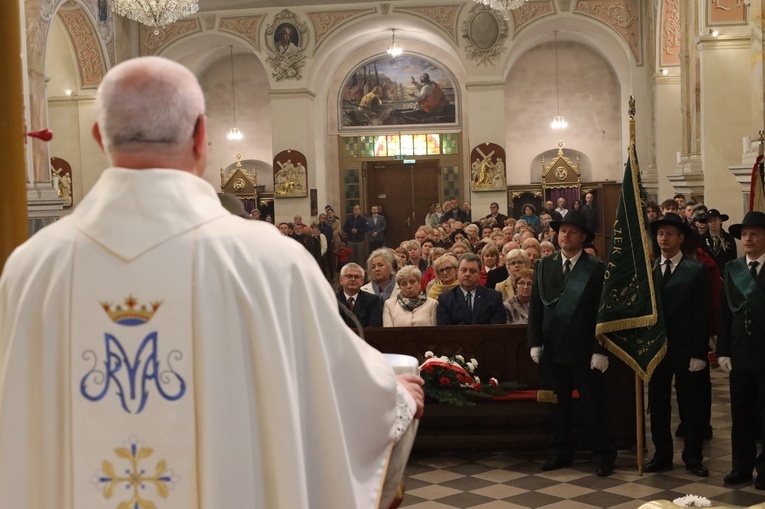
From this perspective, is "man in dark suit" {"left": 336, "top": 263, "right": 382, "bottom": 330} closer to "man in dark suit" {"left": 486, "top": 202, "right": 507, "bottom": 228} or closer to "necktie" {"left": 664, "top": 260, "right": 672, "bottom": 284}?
"necktie" {"left": 664, "top": 260, "right": 672, "bottom": 284}

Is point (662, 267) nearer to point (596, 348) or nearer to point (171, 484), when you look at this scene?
point (596, 348)

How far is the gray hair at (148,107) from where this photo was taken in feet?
7.84

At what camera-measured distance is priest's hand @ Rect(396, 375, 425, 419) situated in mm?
2797

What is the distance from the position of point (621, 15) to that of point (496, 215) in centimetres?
581

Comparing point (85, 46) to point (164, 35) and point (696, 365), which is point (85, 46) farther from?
point (696, 365)

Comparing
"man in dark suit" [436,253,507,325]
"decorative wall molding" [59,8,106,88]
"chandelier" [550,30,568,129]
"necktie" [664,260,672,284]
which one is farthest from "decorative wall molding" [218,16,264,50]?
"necktie" [664,260,672,284]

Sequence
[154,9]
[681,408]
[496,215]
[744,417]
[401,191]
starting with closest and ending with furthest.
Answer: [744,417] < [681,408] < [154,9] < [496,215] < [401,191]

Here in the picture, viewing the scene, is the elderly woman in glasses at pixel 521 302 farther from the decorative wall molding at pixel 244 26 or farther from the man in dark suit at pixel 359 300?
the decorative wall molding at pixel 244 26

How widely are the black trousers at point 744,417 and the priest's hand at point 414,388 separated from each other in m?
4.30

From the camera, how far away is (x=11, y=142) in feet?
8.61

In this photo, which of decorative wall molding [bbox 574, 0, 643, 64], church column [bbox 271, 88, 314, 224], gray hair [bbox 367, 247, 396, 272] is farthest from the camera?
church column [bbox 271, 88, 314, 224]

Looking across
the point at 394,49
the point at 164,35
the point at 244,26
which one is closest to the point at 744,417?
the point at 394,49

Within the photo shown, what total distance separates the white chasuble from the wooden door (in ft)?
79.3

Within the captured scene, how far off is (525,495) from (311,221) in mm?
17762
